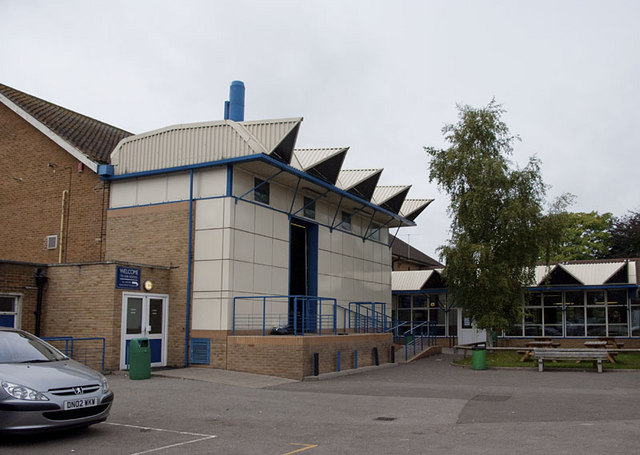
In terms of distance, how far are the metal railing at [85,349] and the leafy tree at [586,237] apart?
153 ft

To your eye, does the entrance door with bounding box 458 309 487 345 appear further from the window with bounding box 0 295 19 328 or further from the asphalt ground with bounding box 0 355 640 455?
the window with bounding box 0 295 19 328

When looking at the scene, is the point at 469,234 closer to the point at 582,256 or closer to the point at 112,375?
the point at 112,375

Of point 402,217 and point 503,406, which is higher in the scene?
point 402,217

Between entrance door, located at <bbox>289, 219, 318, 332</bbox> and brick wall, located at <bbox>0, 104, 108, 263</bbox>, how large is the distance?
6.59 metres

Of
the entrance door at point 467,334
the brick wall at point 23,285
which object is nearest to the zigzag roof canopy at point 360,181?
the entrance door at point 467,334

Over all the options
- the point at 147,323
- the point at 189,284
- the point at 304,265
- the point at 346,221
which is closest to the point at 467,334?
the point at 346,221

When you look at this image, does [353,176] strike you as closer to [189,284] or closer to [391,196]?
[391,196]

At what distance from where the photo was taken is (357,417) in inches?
447

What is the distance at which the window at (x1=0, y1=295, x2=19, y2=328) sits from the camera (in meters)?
17.7

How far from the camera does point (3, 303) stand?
17797 millimetres

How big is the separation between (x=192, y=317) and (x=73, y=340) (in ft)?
11.2

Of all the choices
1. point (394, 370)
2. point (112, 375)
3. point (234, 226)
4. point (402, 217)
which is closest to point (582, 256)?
point (402, 217)

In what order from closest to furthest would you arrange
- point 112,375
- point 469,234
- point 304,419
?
point 304,419 → point 112,375 → point 469,234

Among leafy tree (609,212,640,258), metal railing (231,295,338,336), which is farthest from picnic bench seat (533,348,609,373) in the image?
leafy tree (609,212,640,258)
